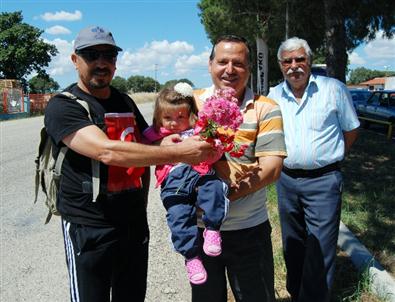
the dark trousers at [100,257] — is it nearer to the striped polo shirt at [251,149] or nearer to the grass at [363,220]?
the striped polo shirt at [251,149]

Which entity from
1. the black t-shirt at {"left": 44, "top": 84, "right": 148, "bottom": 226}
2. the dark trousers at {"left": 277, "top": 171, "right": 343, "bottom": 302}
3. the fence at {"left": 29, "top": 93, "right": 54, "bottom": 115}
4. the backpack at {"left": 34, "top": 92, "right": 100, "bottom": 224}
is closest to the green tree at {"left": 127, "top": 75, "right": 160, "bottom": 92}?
the fence at {"left": 29, "top": 93, "right": 54, "bottom": 115}

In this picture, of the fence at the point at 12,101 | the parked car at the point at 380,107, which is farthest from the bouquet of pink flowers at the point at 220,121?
Result: the fence at the point at 12,101

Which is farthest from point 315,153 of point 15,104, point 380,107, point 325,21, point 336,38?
point 15,104

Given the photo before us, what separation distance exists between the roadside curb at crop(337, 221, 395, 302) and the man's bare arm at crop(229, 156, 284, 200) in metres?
1.94

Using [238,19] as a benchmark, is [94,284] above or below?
below

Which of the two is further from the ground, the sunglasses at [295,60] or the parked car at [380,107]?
the sunglasses at [295,60]

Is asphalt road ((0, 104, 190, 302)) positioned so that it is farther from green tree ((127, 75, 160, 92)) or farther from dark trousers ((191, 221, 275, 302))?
green tree ((127, 75, 160, 92))

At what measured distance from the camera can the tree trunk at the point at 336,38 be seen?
31.8 feet

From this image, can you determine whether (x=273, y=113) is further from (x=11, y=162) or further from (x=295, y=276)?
(x=11, y=162)

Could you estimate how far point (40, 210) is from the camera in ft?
20.9

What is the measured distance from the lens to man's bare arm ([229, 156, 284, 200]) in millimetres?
2297

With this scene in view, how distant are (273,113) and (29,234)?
4.10 metres

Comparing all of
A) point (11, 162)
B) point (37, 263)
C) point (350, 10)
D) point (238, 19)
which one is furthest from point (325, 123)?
point (238, 19)

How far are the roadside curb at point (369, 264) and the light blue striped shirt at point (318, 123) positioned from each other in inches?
46.8
